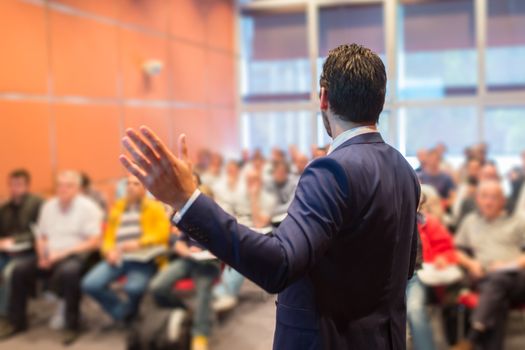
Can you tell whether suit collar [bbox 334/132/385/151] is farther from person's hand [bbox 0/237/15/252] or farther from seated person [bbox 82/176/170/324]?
person's hand [bbox 0/237/15/252]

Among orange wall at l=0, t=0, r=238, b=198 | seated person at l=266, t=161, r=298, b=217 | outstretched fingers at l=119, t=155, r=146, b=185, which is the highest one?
orange wall at l=0, t=0, r=238, b=198

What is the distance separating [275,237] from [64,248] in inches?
137

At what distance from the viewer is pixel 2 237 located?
13.0ft

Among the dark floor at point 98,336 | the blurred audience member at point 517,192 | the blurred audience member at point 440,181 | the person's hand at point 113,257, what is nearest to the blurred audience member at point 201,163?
the dark floor at point 98,336

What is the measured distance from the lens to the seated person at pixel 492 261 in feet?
9.97

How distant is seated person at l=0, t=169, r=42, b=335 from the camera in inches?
150

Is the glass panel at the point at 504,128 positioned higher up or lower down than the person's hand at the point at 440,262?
higher up

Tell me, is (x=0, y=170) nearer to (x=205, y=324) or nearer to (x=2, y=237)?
(x=2, y=237)

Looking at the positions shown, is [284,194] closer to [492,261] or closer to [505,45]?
[492,261]

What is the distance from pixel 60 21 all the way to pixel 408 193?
14.2 ft

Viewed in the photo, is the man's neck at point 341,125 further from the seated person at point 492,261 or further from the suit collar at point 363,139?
the seated person at point 492,261

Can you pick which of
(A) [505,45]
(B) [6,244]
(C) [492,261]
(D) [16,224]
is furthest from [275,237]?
(A) [505,45]

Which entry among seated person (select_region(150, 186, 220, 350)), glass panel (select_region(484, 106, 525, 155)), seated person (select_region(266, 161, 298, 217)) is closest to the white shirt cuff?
seated person (select_region(266, 161, 298, 217))

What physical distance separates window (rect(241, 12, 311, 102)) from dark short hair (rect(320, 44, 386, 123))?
4.52 metres
